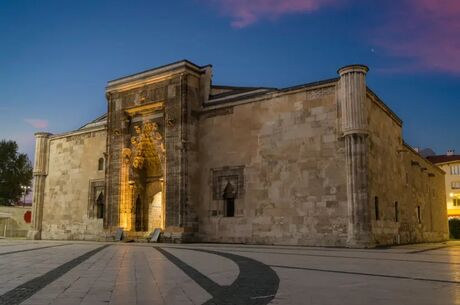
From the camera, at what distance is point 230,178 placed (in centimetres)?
2072

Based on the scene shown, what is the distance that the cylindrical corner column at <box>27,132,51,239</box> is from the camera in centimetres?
2909

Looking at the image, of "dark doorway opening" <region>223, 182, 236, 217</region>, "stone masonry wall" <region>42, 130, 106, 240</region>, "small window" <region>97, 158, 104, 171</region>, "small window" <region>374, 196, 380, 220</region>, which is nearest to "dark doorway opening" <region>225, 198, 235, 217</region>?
"dark doorway opening" <region>223, 182, 236, 217</region>

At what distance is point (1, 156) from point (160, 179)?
129ft

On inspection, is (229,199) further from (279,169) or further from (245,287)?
(245,287)

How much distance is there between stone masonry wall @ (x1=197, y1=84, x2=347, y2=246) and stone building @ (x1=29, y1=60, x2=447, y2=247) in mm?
49

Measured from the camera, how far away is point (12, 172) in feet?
180

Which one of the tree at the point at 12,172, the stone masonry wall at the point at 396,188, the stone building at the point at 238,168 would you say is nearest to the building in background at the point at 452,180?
the stone masonry wall at the point at 396,188

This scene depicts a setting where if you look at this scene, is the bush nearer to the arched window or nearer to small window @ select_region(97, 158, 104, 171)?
the arched window

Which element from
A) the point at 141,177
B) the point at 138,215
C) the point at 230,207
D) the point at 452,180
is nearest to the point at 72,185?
the point at 141,177

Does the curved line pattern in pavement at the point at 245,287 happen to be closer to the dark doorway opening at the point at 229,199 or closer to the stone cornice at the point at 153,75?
the dark doorway opening at the point at 229,199

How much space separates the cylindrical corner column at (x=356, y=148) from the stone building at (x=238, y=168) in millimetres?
39

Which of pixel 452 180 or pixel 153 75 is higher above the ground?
pixel 153 75

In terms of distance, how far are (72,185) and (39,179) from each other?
329cm

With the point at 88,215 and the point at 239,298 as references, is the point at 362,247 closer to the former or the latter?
the point at 239,298
